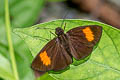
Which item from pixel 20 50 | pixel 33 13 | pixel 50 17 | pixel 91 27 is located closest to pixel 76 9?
pixel 50 17

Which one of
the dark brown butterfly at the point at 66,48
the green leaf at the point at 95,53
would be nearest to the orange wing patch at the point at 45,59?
the dark brown butterfly at the point at 66,48

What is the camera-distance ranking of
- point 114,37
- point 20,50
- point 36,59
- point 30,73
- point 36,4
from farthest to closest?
point 36,4
point 20,50
point 30,73
point 36,59
point 114,37

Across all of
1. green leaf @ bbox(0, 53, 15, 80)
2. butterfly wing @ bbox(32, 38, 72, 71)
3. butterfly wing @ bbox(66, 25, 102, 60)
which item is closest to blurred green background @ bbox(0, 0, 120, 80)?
green leaf @ bbox(0, 53, 15, 80)

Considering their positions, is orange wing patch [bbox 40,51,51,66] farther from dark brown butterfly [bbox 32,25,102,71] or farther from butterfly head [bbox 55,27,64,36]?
butterfly head [bbox 55,27,64,36]

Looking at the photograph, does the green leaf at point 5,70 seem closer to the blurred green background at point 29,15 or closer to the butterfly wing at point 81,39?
the blurred green background at point 29,15

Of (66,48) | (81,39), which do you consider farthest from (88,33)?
(66,48)

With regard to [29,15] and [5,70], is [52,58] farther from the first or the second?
[29,15]

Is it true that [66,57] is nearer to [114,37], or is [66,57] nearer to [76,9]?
[114,37]
